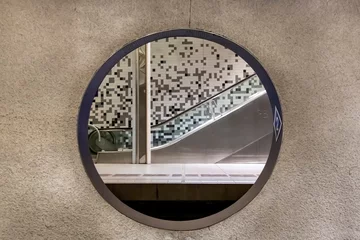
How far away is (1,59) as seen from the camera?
1.36 metres

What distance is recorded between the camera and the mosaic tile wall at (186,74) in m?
6.32

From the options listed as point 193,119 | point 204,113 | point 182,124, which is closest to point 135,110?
point 182,124

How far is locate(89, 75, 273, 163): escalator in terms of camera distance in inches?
227

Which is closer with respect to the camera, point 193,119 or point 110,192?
point 110,192

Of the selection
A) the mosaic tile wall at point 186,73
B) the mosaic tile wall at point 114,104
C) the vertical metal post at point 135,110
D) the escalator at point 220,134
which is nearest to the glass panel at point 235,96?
the escalator at point 220,134

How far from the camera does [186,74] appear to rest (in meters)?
6.49

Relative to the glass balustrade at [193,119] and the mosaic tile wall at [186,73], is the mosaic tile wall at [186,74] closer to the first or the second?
the mosaic tile wall at [186,73]

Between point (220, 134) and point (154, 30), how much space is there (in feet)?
15.7

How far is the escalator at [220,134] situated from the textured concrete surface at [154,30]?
4213 millimetres

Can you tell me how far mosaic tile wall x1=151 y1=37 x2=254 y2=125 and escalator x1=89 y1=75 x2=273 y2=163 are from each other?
280mm

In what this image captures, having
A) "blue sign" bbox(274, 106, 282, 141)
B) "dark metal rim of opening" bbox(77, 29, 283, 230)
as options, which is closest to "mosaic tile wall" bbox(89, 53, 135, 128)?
"dark metal rim of opening" bbox(77, 29, 283, 230)

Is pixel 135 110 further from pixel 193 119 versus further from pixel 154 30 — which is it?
pixel 154 30

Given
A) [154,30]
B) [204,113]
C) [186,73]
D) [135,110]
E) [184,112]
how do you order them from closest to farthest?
1. [154,30]
2. [135,110]
3. [204,113]
4. [184,112]
5. [186,73]

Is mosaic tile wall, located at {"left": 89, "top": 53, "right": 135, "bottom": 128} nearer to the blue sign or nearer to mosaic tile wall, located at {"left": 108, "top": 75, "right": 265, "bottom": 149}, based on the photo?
mosaic tile wall, located at {"left": 108, "top": 75, "right": 265, "bottom": 149}
